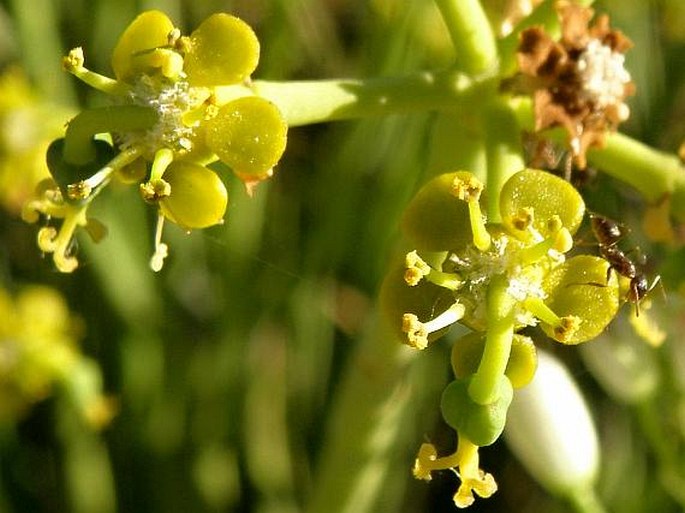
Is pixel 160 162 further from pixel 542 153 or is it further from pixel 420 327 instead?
pixel 542 153

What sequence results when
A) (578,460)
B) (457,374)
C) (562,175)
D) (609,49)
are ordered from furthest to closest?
1. (578,460)
2. (562,175)
3. (609,49)
4. (457,374)

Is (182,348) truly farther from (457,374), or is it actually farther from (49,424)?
(457,374)

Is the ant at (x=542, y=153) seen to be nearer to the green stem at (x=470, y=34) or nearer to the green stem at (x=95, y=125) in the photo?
the green stem at (x=470, y=34)

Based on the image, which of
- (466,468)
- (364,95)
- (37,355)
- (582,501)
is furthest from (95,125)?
(37,355)

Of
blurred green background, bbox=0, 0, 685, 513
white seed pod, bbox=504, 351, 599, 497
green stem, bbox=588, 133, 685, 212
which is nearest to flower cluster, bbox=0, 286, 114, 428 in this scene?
blurred green background, bbox=0, 0, 685, 513

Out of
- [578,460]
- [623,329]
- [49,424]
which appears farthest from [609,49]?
[49,424]

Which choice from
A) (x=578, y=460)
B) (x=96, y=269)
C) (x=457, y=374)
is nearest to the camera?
(x=457, y=374)
